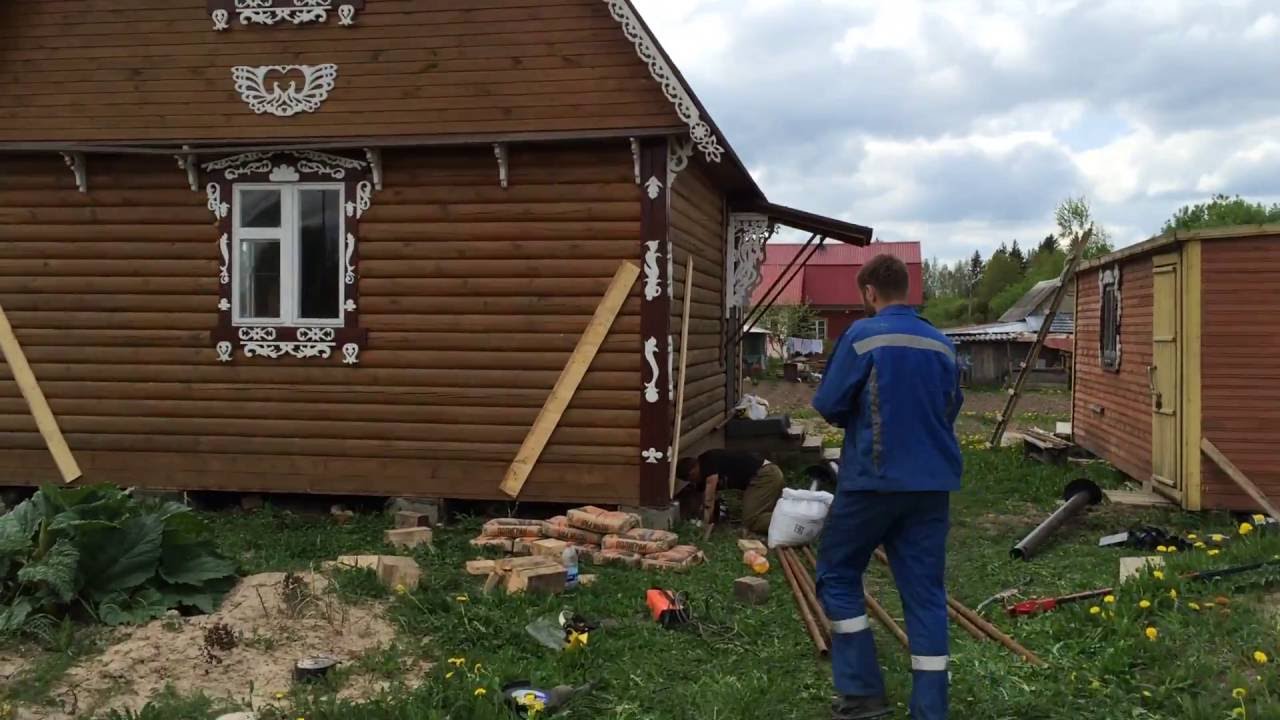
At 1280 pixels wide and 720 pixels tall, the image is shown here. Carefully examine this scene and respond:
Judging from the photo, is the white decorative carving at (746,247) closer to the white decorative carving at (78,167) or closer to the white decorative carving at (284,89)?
the white decorative carving at (284,89)

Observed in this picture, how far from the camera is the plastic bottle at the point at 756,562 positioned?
23.3 feet

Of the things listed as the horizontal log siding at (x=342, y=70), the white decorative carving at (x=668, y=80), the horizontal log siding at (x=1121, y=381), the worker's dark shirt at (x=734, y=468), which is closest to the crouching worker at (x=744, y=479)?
the worker's dark shirt at (x=734, y=468)

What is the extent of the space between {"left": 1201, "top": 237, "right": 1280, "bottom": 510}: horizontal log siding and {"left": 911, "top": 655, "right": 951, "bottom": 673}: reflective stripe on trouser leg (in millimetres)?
5701

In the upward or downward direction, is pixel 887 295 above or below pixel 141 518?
above

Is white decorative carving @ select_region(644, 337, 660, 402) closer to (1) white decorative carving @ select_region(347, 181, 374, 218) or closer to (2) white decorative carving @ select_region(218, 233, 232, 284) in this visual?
(1) white decorative carving @ select_region(347, 181, 374, 218)

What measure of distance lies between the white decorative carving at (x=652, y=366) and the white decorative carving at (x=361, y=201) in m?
2.73

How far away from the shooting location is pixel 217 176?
29.4 feet

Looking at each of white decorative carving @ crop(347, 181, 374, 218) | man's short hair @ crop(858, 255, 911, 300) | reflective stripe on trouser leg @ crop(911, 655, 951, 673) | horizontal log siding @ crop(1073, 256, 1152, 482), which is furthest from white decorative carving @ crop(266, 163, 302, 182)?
horizontal log siding @ crop(1073, 256, 1152, 482)

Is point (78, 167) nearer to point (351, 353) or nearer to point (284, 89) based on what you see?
point (284, 89)

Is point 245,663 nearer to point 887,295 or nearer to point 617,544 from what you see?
point 617,544

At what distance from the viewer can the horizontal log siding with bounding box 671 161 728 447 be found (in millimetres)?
9219

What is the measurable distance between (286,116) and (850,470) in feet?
21.3

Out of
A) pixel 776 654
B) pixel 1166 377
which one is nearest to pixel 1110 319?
pixel 1166 377

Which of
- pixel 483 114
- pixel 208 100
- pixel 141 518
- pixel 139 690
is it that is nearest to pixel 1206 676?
pixel 139 690
